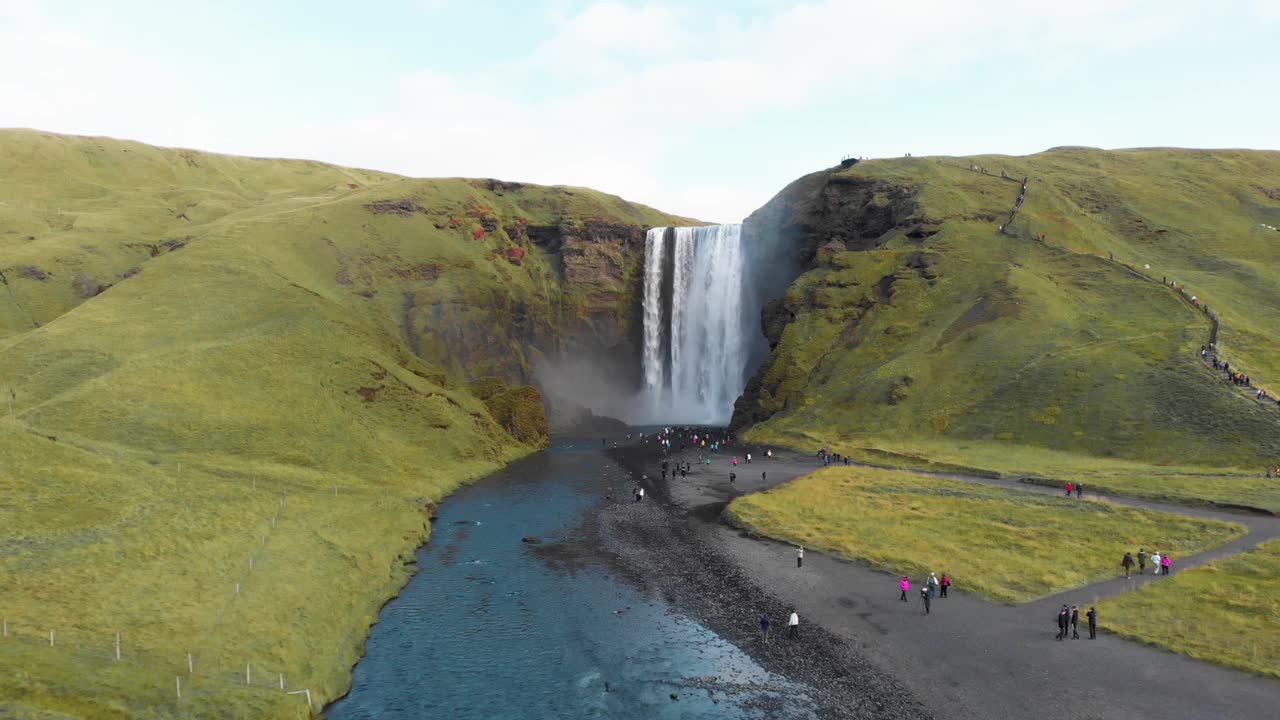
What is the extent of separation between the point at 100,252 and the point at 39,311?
20.1 m

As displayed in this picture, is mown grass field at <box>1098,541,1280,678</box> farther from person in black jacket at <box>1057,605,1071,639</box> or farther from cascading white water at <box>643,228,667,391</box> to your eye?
cascading white water at <box>643,228,667,391</box>

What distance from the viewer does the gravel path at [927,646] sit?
→ 2931cm

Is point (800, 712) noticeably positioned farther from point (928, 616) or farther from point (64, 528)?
point (64, 528)

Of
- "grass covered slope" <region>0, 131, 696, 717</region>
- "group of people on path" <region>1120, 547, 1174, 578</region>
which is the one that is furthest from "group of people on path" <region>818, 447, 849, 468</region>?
"group of people on path" <region>1120, 547, 1174, 578</region>

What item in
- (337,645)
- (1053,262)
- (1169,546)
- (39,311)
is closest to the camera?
(337,645)

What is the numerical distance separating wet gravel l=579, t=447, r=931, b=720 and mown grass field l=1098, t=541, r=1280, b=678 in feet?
42.4

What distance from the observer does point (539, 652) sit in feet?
122

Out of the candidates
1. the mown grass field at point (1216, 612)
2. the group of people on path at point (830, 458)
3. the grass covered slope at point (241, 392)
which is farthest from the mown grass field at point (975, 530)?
the grass covered slope at point (241, 392)

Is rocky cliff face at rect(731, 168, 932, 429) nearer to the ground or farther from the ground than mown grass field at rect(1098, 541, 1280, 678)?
farther from the ground

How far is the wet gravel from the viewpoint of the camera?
104ft

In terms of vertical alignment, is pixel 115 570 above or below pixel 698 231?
below

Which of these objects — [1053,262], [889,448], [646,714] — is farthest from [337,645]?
[1053,262]

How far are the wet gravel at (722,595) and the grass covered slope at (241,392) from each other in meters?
15.6

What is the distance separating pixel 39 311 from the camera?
104188 millimetres
